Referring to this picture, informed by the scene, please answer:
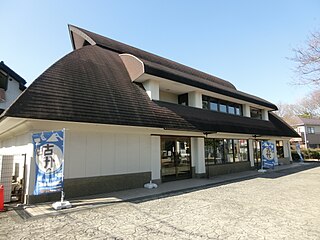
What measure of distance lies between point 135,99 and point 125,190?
3.98 metres

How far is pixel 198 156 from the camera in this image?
12.1 meters

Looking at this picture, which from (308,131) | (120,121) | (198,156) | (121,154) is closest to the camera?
(120,121)

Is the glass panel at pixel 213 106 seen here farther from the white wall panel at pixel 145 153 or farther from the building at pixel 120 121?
the white wall panel at pixel 145 153

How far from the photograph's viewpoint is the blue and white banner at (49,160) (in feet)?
20.8

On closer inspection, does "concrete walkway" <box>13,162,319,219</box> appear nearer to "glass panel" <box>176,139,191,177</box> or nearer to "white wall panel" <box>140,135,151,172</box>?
"white wall panel" <box>140,135,151,172</box>

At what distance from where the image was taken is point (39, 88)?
284 inches

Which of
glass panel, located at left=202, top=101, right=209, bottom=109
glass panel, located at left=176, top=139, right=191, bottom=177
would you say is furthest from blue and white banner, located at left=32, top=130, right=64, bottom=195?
glass panel, located at left=202, top=101, right=209, bottom=109

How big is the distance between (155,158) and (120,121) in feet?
9.90

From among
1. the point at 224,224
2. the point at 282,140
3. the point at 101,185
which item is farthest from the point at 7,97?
the point at 282,140

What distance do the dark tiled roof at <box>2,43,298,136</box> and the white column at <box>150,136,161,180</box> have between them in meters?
1.11

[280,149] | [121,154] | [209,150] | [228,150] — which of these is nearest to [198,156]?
[209,150]

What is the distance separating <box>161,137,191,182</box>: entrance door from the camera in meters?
10.8

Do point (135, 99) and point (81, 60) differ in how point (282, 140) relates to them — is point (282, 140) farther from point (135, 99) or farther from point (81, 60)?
point (81, 60)

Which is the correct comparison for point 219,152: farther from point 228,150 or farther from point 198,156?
point 198,156
